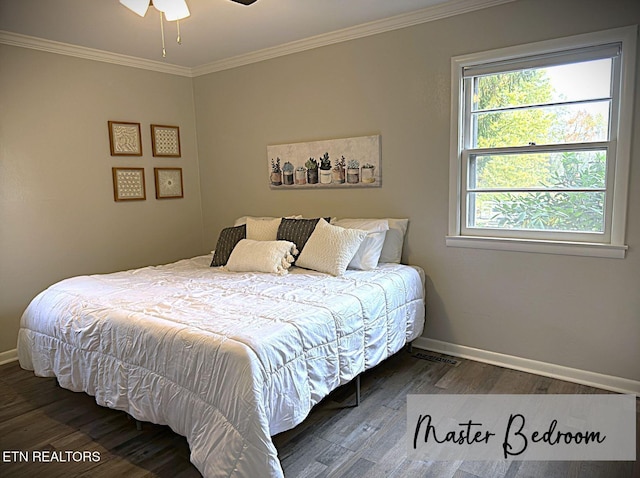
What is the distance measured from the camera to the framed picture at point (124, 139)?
3.87 metres

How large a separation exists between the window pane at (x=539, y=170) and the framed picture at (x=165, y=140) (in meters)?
2.78

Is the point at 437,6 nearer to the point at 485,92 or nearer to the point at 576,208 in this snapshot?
the point at 485,92

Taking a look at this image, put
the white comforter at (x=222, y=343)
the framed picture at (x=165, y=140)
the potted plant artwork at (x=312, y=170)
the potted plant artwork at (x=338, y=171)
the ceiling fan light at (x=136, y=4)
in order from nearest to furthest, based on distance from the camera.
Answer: the white comforter at (x=222, y=343) → the ceiling fan light at (x=136, y=4) → the potted plant artwork at (x=338, y=171) → the potted plant artwork at (x=312, y=170) → the framed picture at (x=165, y=140)

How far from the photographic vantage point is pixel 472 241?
3.07 meters

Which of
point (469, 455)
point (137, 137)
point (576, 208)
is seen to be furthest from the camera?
point (137, 137)

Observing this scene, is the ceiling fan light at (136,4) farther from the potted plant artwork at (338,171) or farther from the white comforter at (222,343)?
the potted plant artwork at (338,171)

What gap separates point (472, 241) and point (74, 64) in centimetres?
336

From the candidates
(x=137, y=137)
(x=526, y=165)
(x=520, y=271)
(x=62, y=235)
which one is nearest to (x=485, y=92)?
(x=526, y=165)

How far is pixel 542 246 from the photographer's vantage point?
111 inches

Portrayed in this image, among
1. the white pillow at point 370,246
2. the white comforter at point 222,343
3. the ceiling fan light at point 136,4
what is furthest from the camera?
the white pillow at point 370,246

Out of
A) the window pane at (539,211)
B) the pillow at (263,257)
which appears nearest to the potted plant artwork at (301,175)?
the pillow at (263,257)

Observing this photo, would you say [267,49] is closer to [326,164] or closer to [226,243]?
[326,164]

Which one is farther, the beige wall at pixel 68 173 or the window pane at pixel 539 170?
the beige wall at pixel 68 173

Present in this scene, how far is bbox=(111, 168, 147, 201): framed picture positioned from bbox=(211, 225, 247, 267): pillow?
1.01m
